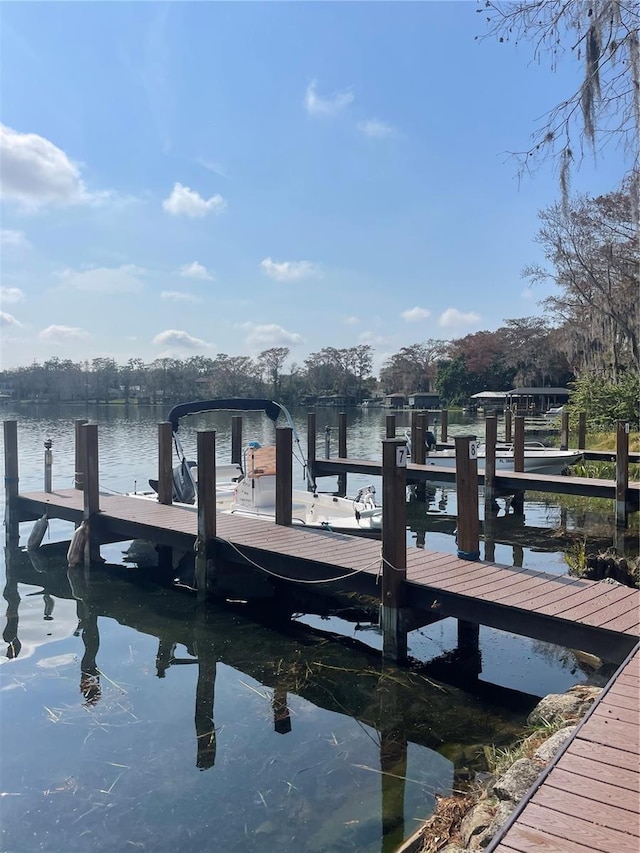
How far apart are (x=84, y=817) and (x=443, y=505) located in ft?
45.8

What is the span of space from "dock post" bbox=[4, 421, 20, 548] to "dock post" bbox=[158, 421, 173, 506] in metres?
3.15

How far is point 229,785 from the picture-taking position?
4.71 meters

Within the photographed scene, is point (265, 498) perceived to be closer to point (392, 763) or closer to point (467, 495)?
point (467, 495)

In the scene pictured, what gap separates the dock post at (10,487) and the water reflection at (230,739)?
15.1ft

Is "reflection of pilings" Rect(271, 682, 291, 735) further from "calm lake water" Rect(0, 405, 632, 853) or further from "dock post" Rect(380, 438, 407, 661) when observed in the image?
"dock post" Rect(380, 438, 407, 661)

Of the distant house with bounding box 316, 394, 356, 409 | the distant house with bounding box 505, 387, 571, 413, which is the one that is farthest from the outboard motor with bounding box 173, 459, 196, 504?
the distant house with bounding box 316, 394, 356, 409

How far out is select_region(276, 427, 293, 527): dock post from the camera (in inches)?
364

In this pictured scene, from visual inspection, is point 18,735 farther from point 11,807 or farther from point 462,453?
point 462,453

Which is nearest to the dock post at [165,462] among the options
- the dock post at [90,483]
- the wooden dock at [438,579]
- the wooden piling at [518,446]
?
the wooden dock at [438,579]

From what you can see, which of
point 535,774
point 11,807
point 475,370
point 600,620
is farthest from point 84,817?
point 475,370

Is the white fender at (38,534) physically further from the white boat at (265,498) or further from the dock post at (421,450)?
the dock post at (421,450)

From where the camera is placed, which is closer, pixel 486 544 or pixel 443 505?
pixel 486 544

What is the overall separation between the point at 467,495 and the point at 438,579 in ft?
3.45

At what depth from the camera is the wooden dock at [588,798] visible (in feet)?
8.77
